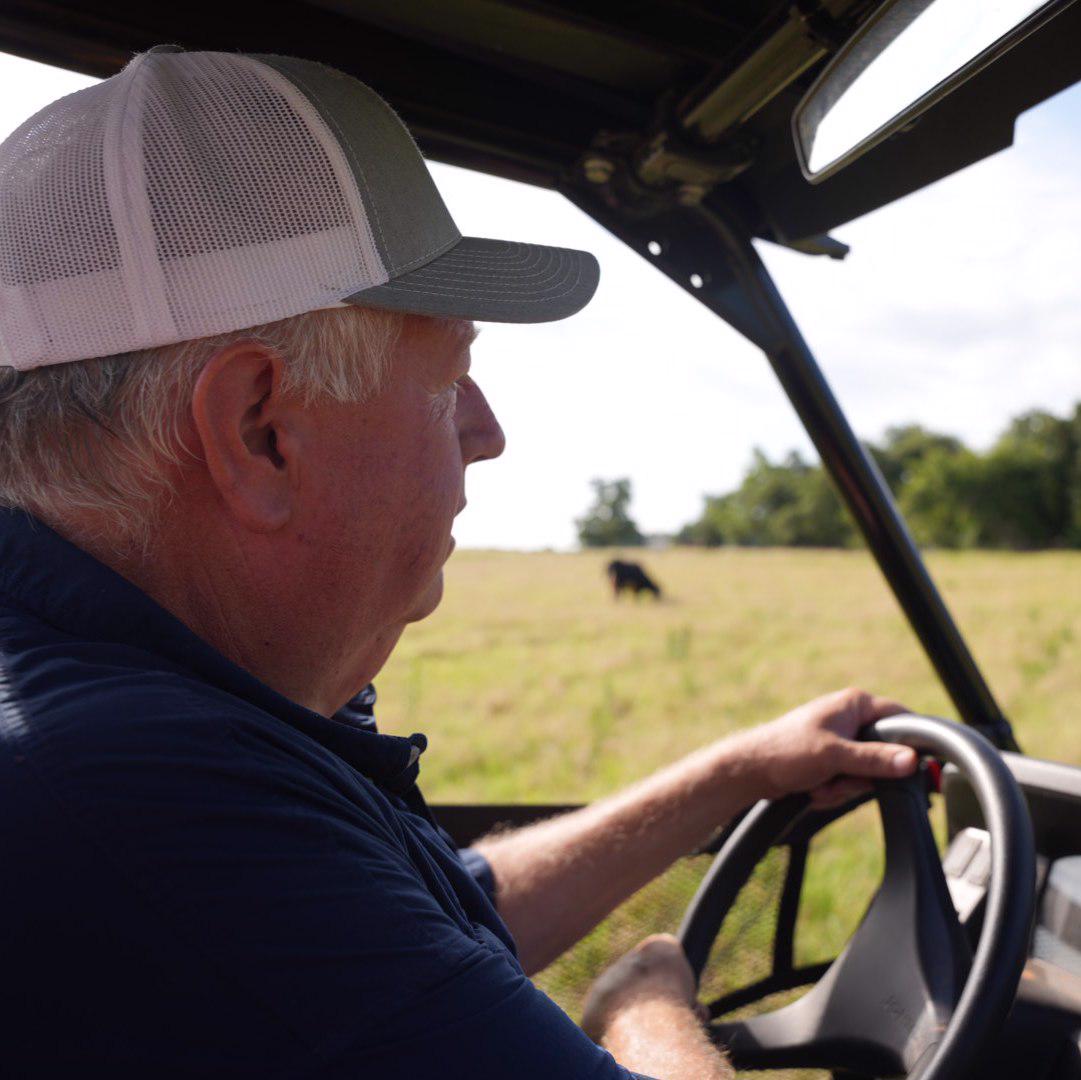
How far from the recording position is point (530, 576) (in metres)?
17.2

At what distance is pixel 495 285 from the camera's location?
121 cm

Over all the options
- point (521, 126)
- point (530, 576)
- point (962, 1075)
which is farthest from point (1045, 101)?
point (530, 576)

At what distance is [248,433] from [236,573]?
0.47 feet

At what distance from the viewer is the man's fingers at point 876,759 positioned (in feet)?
5.39

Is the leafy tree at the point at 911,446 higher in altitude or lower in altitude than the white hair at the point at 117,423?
higher

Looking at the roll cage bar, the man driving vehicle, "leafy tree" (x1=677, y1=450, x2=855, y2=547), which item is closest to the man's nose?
the man driving vehicle

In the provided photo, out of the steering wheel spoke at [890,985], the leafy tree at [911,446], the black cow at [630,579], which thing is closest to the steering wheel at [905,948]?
the steering wheel spoke at [890,985]

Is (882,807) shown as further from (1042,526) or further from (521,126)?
(1042,526)

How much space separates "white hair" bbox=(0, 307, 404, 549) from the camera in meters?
1.01

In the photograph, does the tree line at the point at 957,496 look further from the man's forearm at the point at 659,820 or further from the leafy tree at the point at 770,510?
the man's forearm at the point at 659,820

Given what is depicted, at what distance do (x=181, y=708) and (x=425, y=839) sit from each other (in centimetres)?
45

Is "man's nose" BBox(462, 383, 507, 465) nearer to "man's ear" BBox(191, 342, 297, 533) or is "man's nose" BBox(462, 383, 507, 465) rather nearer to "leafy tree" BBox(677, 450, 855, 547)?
"man's ear" BBox(191, 342, 297, 533)

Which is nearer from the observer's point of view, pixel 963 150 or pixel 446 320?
pixel 446 320

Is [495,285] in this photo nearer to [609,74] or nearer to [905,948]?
[609,74]
